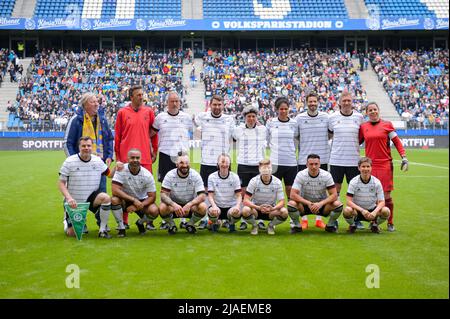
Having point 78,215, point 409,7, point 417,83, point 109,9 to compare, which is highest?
point 109,9

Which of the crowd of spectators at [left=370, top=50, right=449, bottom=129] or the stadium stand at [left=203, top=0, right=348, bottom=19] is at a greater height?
the stadium stand at [left=203, top=0, right=348, bottom=19]

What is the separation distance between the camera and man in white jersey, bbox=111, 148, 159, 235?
7.60 metres

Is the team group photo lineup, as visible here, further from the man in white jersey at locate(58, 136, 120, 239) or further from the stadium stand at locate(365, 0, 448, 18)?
the stadium stand at locate(365, 0, 448, 18)

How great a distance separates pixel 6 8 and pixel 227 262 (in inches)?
1624

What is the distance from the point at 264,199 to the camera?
7.88 metres

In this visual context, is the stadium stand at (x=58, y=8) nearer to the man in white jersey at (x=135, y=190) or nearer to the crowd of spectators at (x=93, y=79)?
the crowd of spectators at (x=93, y=79)

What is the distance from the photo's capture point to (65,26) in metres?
39.8

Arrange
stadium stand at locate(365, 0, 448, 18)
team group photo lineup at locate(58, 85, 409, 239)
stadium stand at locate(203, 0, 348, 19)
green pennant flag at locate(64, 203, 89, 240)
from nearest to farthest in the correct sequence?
green pennant flag at locate(64, 203, 89, 240), team group photo lineup at locate(58, 85, 409, 239), stadium stand at locate(203, 0, 348, 19), stadium stand at locate(365, 0, 448, 18)

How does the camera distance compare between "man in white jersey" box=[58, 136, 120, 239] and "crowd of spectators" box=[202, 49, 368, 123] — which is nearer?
"man in white jersey" box=[58, 136, 120, 239]

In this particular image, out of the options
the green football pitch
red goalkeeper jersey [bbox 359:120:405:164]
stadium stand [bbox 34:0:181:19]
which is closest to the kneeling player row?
the green football pitch

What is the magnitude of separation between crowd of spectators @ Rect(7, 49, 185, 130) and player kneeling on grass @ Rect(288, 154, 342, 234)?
25862 mm

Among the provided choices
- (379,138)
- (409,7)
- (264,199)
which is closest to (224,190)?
(264,199)

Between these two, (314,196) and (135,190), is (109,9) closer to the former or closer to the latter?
(135,190)

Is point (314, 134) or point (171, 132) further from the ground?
point (171, 132)
